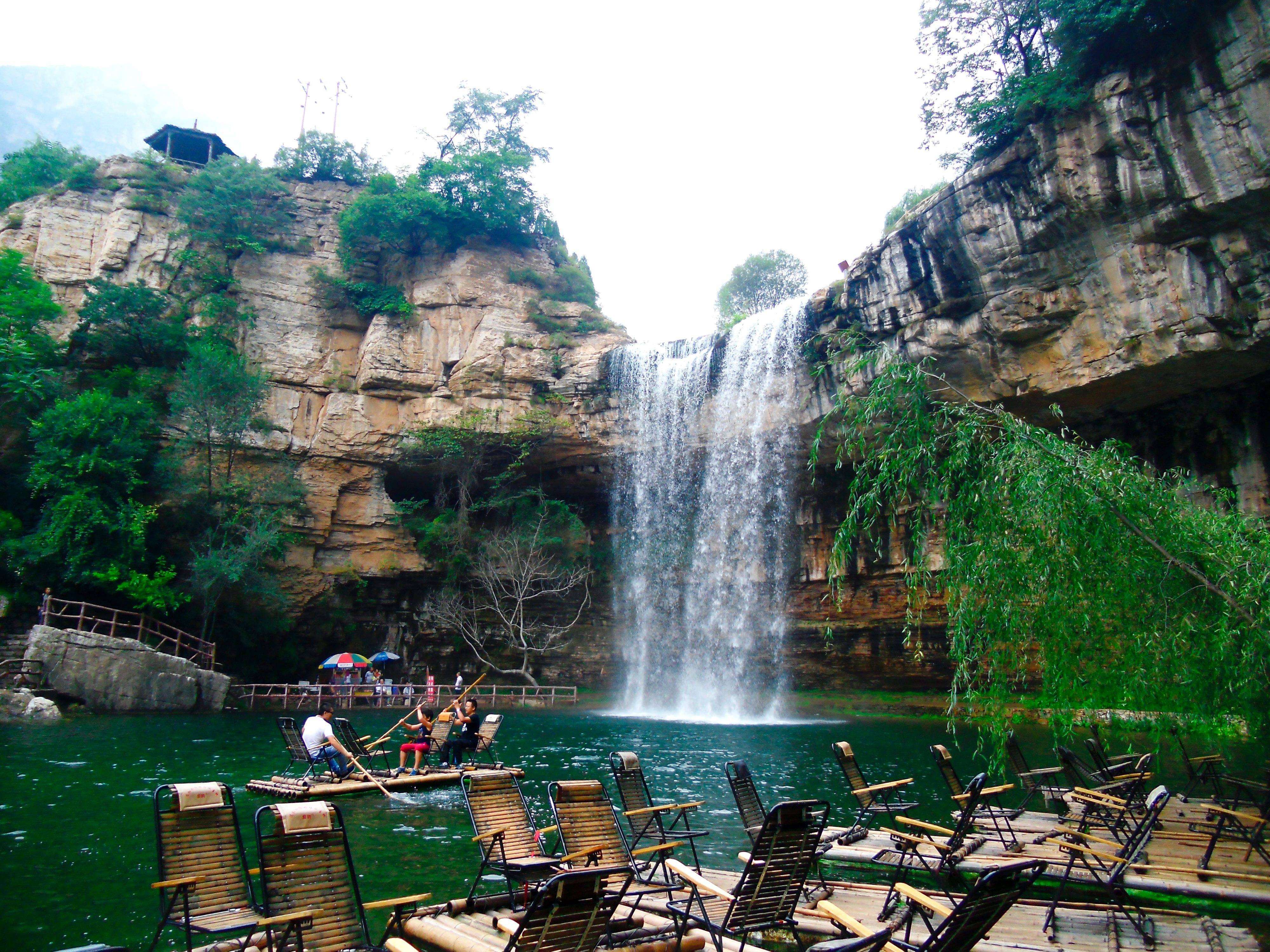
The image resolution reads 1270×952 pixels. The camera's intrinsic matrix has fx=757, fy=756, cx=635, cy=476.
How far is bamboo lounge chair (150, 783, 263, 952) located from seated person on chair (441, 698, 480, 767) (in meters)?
7.04

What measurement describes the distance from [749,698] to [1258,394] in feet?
58.6

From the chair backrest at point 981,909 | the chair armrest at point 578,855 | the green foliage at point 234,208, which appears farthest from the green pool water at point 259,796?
Result: the green foliage at point 234,208

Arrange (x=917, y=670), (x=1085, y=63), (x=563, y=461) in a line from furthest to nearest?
(x=563, y=461) → (x=917, y=670) → (x=1085, y=63)

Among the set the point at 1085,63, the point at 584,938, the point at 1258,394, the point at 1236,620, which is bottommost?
the point at 584,938

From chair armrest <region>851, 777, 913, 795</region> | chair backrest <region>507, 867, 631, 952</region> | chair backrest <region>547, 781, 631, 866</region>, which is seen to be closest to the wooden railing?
chair backrest <region>547, 781, 631, 866</region>

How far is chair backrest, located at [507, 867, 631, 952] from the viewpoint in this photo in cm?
309

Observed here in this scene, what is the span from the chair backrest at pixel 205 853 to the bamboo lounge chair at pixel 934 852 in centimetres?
399

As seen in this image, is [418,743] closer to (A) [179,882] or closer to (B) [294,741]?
(B) [294,741]

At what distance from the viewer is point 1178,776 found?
1274 centimetres

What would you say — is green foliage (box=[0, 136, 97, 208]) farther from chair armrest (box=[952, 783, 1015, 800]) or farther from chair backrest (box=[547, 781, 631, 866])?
chair armrest (box=[952, 783, 1015, 800])

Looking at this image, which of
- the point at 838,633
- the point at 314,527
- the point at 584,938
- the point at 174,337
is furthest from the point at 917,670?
the point at 174,337

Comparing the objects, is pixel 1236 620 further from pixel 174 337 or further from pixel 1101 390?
pixel 174 337

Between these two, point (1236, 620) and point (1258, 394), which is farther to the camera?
point (1258, 394)

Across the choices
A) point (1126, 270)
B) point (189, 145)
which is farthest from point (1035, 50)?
point (189, 145)
